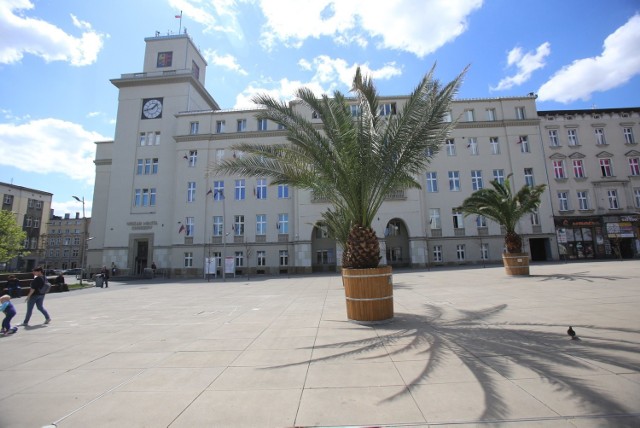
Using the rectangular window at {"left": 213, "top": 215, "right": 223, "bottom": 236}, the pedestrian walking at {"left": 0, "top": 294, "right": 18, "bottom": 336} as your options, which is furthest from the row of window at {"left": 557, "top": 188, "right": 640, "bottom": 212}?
the pedestrian walking at {"left": 0, "top": 294, "right": 18, "bottom": 336}

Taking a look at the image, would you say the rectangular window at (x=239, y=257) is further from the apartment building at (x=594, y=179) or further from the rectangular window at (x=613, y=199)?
the rectangular window at (x=613, y=199)

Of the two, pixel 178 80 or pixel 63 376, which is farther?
pixel 178 80

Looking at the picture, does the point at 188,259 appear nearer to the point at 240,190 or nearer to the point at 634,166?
the point at 240,190

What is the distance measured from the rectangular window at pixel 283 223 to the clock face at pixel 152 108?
22.3m

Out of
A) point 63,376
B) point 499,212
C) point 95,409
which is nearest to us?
point 95,409

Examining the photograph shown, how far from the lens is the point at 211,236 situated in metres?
39.2

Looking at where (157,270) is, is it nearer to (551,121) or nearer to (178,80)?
(178,80)

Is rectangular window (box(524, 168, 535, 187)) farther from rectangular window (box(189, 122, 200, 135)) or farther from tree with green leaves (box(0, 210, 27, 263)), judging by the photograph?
tree with green leaves (box(0, 210, 27, 263))

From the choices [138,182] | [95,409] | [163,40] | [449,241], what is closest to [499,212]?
[449,241]

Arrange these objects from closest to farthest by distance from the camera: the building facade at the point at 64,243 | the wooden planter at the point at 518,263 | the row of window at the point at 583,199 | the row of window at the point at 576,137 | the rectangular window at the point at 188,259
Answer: the wooden planter at the point at 518,263, the row of window at the point at 583,199, the rectangular window at the point at 188,259, the row of window at the point at 576,137, the building facade at the point at 64,243

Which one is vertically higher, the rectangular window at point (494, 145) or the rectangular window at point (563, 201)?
the rectangular window at point (494, 145)

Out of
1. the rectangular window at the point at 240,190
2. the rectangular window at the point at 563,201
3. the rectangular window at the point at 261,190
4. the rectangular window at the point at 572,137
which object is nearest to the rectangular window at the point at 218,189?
the rectangular window at the point at 240,190

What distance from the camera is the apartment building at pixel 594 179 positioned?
3762 cm

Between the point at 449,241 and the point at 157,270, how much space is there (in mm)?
35690
